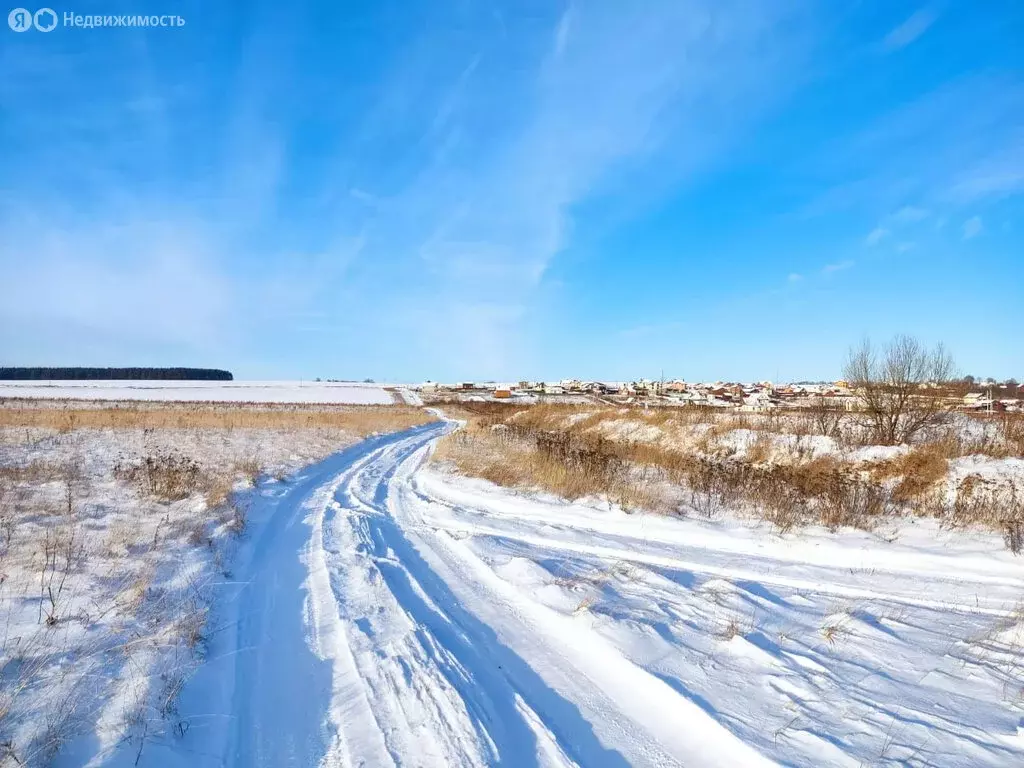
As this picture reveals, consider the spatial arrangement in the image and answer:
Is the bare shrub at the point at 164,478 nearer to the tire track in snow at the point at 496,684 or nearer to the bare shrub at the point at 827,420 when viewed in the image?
the tire track in snow at the point at 496,684

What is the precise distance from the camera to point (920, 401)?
15.6 m

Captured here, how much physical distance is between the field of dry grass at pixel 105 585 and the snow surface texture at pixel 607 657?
0.35 meters

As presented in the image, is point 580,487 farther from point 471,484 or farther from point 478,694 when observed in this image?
point 478,694

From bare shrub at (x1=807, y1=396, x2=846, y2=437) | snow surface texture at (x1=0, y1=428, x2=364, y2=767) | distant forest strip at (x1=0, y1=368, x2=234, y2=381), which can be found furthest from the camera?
distant forest strip at (x1=0, y1=368, x2=234, y2=381)

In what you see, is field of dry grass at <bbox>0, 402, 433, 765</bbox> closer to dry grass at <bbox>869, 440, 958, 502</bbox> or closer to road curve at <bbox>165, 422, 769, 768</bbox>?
road curve at <bbox>165, 422, 769, 768</bbox>

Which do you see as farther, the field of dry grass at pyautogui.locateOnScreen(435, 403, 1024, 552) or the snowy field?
the field of dry grass at pyautogui.locateOnScreen(435, 403, 1024, 552)

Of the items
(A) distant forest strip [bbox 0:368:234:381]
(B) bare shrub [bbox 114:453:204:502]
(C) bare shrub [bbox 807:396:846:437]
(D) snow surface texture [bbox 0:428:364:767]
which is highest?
(A) distant forest strip [bbox 0:368:234:381]

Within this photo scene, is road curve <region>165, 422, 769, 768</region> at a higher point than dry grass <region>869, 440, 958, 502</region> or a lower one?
lower

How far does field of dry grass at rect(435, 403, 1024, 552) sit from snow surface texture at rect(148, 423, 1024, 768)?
216 cm

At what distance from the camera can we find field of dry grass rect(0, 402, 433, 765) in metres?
3.07

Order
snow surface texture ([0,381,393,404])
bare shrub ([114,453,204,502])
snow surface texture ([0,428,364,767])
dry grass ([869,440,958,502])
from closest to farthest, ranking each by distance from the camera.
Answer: snow surface texture ([0,428,364,767]) → bare shrub ([114,453,204,502]) → dry grass ([869,440,958,502]) → snow surface texture ([0,381,393,404])

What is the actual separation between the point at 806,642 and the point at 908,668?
0.67 meters

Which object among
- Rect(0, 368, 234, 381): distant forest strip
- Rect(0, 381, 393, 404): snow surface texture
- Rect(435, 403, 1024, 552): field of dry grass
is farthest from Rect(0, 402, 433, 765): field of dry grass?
Rect(0, 368, 234, 381): distant forest strip

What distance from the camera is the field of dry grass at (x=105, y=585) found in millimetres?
3066
